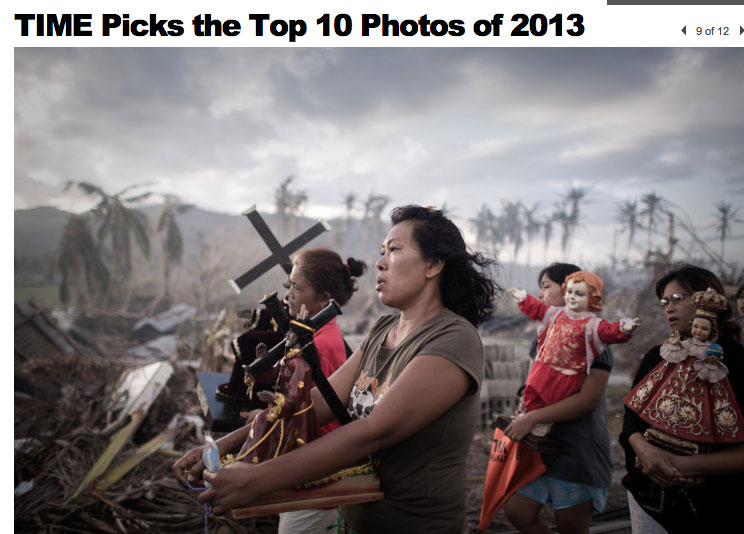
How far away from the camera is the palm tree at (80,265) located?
57.1 feet

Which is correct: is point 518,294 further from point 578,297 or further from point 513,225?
point 513,225

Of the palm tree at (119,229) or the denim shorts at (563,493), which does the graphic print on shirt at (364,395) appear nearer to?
the denim shorts at (563,493)

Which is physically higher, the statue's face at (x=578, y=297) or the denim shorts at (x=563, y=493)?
the statue's face at (x=578, y=297)

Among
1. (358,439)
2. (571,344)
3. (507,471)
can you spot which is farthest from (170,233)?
(358,439)

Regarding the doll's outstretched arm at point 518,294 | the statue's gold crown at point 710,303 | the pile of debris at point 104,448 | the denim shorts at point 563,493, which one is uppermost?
the statue's gold crown at point 710,303

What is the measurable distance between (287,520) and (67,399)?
5.89m

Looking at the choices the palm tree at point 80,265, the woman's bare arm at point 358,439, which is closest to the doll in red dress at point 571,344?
the woman's bare arm at point 358,439

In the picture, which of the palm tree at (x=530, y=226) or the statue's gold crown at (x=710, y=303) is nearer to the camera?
the statue's gold crown at (x=710, y=303)

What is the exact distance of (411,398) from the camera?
151 centimetres

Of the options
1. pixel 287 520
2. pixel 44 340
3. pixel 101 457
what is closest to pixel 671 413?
pixel 287 520

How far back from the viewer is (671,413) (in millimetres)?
2035

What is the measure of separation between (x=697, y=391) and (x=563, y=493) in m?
1.20

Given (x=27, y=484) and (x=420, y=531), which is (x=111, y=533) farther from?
(x=420, y=531)

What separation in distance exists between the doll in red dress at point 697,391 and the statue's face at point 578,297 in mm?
852
